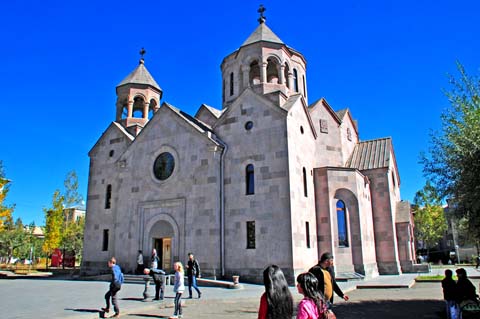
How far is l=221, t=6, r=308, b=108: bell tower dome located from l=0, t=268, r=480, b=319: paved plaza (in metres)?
12.0

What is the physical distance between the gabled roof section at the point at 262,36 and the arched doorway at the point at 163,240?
12812 millimetres

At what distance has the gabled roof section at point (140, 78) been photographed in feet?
88.9

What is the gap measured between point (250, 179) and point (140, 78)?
12714 mm

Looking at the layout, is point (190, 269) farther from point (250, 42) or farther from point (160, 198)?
point (250, 42)

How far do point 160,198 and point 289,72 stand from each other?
11.9 metres

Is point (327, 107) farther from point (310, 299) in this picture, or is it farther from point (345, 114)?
point (310, 299)

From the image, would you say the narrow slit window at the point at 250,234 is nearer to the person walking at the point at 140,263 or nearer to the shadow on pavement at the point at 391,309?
the person walking at the point at 140,263

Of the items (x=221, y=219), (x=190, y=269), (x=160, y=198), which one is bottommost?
(x=190, y=269)

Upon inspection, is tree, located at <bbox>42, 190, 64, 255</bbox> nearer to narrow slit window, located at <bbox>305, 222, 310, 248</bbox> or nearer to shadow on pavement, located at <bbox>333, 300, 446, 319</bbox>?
narrow slit window, located at <bbox>305, 222, 310, 248</bbox>

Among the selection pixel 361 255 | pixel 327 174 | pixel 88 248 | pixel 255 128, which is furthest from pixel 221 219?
pixel 88 248

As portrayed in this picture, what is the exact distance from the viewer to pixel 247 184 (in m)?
20.3

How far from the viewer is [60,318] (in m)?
9.52

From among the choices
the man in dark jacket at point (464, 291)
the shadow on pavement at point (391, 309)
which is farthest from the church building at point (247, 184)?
the man in dark jacket at point (464, 291)

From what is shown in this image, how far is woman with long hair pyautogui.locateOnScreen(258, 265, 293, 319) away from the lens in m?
4.11
